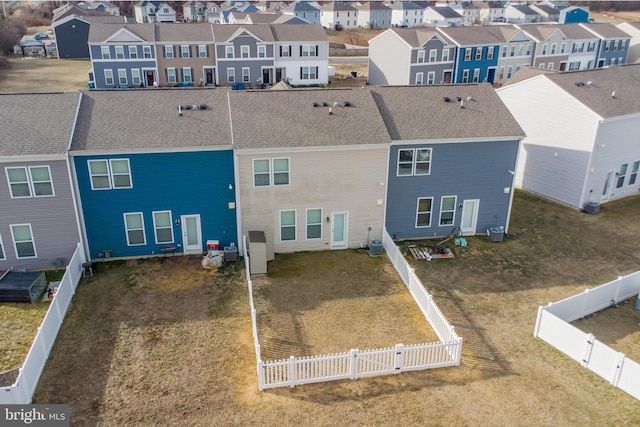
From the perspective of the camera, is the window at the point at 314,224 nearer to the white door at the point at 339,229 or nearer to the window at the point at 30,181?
the white door at the point at 339,229

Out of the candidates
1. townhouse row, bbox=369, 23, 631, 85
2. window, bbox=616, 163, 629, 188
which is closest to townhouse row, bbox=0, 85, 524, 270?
window, bbox=616, 163, 629, 188

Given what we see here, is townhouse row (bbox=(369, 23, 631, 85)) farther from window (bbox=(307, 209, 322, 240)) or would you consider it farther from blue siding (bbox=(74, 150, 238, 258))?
blue siding (bbox=(74, 150, 238, 258))

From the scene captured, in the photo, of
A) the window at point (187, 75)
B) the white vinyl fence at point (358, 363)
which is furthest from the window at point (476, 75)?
the white vinyl fence at point (358, 363)

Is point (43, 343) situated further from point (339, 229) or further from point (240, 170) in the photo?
point (339, 229)

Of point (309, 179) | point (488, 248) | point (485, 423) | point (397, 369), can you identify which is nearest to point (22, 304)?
point (309, 179)

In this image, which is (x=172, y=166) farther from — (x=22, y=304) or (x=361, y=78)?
(x=361, y=78)

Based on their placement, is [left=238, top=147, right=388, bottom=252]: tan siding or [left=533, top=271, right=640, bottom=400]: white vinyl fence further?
[left=238, top=147, right=388, bottom=252]: tan siding
